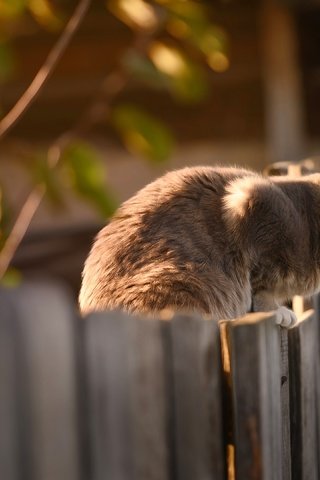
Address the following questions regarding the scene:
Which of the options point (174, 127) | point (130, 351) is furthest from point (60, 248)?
point (130, 351)

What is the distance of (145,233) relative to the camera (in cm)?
298

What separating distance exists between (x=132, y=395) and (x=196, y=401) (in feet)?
0.66

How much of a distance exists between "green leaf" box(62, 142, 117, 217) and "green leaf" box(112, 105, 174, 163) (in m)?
0.10

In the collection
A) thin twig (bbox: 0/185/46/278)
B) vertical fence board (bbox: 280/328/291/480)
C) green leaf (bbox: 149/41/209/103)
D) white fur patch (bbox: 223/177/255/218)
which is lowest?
vertical fence board (bbox: 280/328/291/480)

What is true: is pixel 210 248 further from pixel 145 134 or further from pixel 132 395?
pixel 145 134

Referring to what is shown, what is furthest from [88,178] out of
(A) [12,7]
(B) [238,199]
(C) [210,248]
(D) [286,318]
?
(B) [238,199]

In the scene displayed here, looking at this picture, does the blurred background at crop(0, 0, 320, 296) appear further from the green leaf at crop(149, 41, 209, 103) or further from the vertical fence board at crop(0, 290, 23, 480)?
the vertical fence board at crop(0, 290, 23, 480)

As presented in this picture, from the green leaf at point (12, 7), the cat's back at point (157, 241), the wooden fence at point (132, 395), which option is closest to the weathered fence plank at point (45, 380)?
the wooden fence at point (132, 395)

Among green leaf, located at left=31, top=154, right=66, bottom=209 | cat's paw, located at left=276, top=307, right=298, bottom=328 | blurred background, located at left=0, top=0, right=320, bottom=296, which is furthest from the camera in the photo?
blurred background, located at left=0, top=0, right=320, bottom=296

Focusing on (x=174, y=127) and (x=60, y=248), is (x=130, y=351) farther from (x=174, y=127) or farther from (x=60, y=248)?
(x=174, y=127)

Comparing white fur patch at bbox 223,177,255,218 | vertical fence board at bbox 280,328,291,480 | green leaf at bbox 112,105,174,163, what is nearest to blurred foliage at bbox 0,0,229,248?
green leaf at bbox 112,105,174,163

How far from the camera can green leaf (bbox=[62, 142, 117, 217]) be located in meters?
1.37

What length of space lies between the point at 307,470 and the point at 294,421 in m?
0.13

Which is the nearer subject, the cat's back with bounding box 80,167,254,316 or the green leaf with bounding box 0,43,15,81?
the green leaf with bounding box 0,43,15,81
